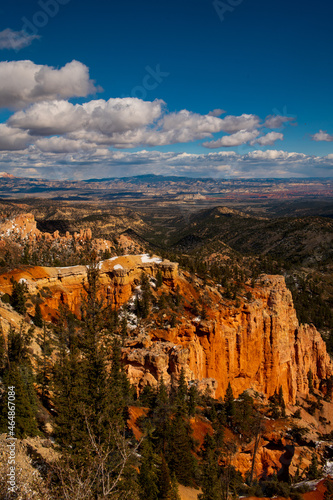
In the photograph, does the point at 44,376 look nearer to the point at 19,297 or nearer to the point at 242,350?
the point at 19,297

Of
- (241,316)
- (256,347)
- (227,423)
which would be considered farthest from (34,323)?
(256,347)

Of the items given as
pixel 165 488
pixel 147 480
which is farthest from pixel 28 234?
pixel 165 488

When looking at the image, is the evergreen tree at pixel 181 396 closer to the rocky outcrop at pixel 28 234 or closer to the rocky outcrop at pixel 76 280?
the rocky outcrop at pixel 76 280

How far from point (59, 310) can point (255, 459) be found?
3126cm

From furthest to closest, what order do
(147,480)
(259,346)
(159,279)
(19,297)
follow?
1. (259,346)
2. (159,279)
3. (19,297)
4. (147,480)

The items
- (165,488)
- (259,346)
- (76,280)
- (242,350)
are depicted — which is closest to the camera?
(165,488)

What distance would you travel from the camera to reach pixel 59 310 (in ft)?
146

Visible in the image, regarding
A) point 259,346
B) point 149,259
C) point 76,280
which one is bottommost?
point 259,346

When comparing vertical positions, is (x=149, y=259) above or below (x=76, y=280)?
above

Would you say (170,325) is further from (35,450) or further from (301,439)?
(35,450)

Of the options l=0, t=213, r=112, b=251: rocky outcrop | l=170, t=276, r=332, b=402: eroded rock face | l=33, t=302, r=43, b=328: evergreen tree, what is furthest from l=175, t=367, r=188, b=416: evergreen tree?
l=0, t=213, r=112, b=251: rocky outcrop

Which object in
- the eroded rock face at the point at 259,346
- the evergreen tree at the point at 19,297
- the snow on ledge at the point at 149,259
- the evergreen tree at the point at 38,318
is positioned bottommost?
the eroded rock face at the point at 259,346

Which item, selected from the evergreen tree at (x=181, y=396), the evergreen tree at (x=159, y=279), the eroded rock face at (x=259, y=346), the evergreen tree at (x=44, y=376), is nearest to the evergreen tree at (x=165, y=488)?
the evergreen tree at (x=181, y=396)

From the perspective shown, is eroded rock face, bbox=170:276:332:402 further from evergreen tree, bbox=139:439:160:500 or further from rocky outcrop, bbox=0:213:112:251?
rocky outcrop, bbox=0:213:112:251
